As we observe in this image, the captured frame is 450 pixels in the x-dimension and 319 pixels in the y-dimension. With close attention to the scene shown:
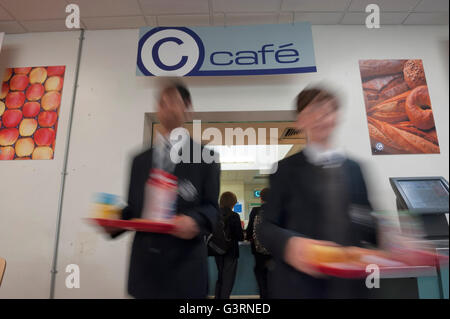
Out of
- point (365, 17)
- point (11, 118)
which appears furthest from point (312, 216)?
point (11, 118)

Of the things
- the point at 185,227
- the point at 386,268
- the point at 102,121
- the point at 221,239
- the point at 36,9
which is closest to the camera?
the point at 386,268

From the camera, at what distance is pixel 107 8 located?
3.33 ft

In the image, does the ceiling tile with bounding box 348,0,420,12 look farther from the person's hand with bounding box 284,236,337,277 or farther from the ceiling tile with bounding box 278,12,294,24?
the person's hand with bounding box 284,236,337,277

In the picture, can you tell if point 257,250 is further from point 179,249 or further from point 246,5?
point 246,5

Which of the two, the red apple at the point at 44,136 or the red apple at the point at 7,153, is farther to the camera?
the red apple at the point at 44,136

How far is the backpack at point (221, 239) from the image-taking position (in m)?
1.52

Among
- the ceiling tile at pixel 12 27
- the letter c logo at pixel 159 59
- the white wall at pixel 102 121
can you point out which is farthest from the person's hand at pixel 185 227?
the ceiling tile at pixel 12 27

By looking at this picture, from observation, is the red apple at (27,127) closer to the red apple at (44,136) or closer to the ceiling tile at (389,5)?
the red apple at (44,136)

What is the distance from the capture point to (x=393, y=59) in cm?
95

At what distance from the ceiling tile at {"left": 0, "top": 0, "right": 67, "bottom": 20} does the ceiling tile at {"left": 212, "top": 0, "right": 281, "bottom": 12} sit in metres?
0.75

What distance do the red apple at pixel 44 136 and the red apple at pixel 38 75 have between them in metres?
0.23

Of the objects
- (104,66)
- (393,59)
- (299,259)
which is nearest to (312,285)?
(299,259)

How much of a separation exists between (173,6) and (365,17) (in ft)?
3.18

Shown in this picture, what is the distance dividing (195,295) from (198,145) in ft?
1.08
